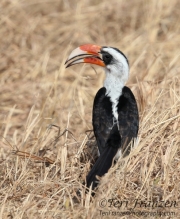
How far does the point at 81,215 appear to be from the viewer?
13.7ft

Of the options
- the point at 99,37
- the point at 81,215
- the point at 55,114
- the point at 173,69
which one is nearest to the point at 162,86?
the point at 173,69

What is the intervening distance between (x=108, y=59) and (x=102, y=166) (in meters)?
1.14

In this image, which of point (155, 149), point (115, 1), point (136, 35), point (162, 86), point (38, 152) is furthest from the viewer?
point (115, 1)

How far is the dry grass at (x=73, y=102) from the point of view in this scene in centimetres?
445

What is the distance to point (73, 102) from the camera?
22.8ft

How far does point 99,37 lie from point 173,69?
237cm

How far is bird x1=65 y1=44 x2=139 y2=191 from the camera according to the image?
4805 mm

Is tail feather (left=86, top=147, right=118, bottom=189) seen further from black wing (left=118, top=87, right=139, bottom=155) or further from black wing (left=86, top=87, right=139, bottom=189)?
black wing (left=118, top=87, right=139, bottom=155)

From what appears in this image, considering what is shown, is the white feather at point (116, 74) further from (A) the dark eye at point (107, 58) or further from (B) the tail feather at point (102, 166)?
(B) the tail feather at point (102, 166)

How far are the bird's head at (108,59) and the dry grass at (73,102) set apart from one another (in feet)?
1.38

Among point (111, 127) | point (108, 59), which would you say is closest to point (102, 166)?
point (111, 127)

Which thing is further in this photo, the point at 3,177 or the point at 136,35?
the point at 136,35

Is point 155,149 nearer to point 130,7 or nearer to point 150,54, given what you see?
point 150,54

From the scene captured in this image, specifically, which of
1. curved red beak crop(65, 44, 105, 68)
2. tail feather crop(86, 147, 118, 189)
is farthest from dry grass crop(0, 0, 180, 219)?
curved red beak crop(65, 44, 105, 68)
